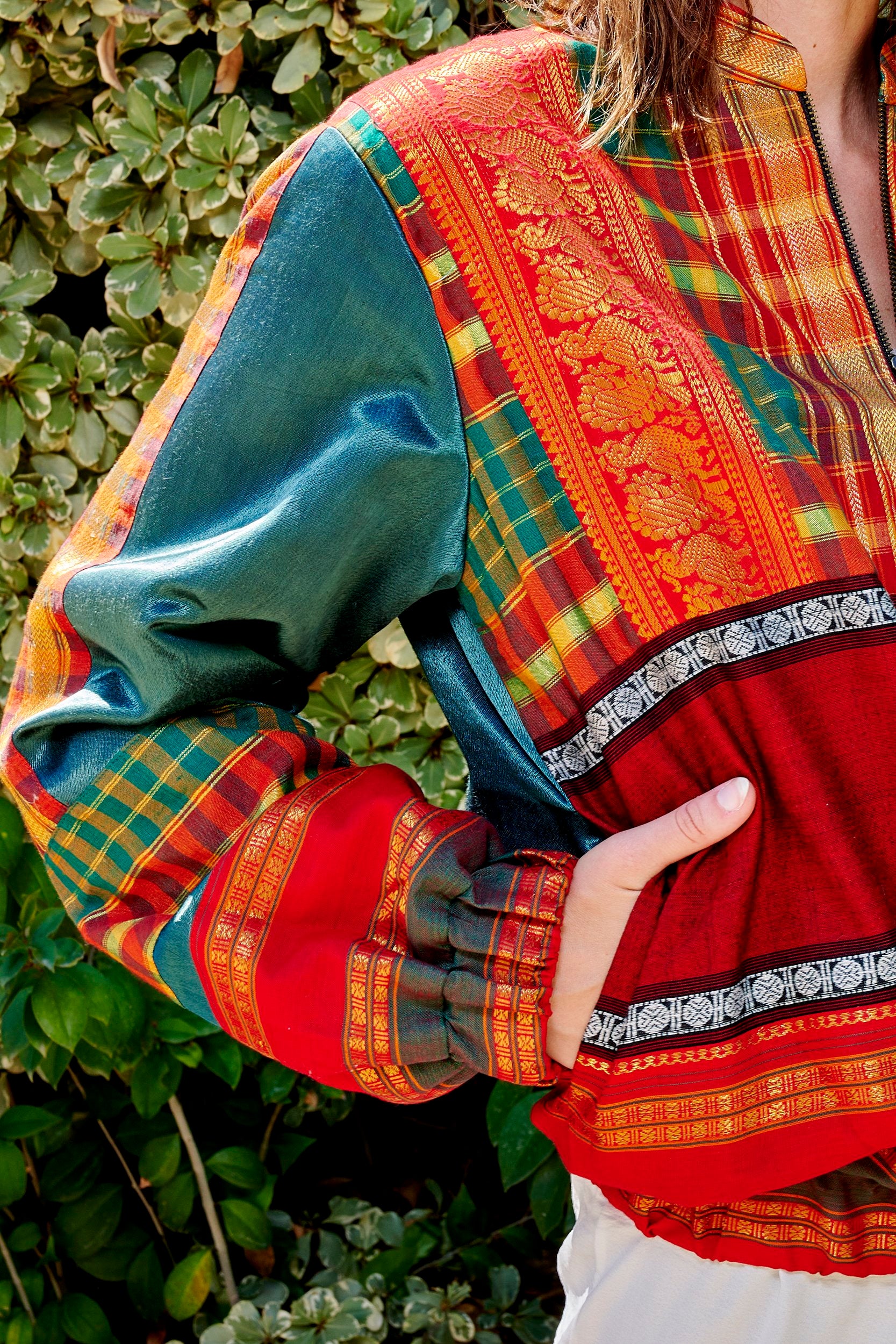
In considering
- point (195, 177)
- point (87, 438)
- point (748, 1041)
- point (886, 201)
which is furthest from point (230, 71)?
point (748, 1041)

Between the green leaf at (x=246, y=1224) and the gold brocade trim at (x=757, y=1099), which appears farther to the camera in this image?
the green leaf at (x=246, y=1224)

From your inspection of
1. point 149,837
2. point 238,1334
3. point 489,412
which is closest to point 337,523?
point 489,412

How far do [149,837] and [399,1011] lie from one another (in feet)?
0.76

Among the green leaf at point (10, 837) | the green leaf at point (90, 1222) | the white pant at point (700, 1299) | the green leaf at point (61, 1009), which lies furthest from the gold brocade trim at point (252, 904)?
the green leaf at point (90, 1222)

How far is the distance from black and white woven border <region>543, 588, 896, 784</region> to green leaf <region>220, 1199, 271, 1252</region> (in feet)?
5.08

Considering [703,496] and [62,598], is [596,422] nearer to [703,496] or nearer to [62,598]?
[703,496]

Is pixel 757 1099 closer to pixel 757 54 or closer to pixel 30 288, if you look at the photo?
pixel 757 54

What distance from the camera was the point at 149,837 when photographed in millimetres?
890

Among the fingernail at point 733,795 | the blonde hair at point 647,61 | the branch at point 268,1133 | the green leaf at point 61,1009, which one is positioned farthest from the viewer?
the branch at point 268,1133

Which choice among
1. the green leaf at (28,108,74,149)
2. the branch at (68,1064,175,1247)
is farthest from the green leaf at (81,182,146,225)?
the branch at (68,1064,175,1247)

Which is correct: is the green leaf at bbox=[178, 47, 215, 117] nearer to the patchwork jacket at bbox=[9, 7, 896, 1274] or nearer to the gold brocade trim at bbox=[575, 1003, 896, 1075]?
the patchwork jacket at bbox=[9, 7, 896, 1274]

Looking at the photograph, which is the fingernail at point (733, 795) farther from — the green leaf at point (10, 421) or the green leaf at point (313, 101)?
the green leaf at point (10, 421)

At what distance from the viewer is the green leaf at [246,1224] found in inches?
81.5

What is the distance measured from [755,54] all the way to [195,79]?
3.74 ft
